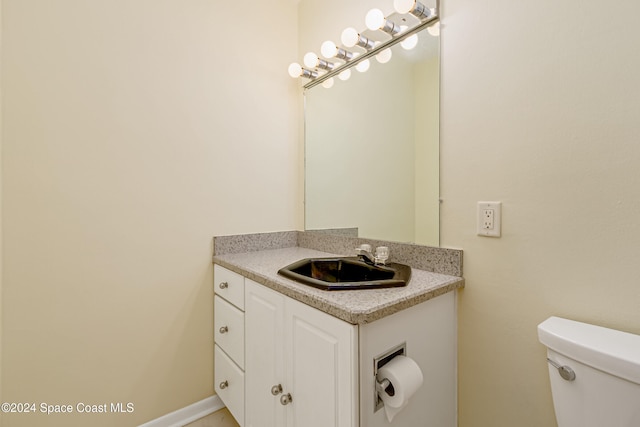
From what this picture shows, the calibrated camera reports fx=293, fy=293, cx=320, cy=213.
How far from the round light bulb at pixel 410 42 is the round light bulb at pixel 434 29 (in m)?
0.06

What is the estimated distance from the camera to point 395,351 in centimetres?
88

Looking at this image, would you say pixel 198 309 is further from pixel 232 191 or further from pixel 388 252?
pixel 388 252

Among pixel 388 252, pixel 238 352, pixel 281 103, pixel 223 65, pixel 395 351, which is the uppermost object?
pixel 223 65

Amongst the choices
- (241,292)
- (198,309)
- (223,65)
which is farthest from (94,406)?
(223,65)

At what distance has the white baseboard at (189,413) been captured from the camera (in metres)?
1.42

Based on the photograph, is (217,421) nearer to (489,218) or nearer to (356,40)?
(489,218)

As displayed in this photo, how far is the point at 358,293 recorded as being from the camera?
905 mm

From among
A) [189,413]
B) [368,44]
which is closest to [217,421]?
[189,413]

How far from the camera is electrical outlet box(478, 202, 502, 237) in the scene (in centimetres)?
99

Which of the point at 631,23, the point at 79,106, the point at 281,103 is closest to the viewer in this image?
the point at 631,23

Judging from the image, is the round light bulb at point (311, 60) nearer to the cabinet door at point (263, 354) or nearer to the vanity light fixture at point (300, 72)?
the vanity light fixture at point (300, 72)

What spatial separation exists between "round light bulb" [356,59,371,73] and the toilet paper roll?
4.31 ft

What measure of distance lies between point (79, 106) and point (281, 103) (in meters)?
0.98

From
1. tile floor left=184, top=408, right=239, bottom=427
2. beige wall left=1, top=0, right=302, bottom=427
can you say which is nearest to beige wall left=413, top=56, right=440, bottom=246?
beige wall left=1, top=0, right=302, bottom=427
